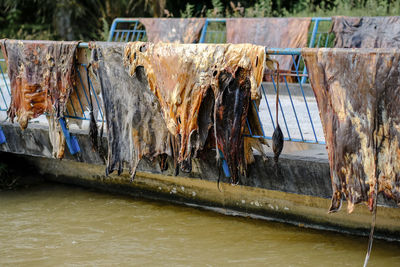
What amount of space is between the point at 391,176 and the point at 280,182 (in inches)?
46.7

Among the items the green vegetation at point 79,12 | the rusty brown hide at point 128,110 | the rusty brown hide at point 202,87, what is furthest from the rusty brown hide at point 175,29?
the green vegetation at point 79,12

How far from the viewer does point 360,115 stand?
4.02 metres

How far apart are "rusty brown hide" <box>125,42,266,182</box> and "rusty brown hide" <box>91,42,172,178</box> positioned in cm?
15

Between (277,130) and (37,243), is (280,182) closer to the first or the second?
(277,130)

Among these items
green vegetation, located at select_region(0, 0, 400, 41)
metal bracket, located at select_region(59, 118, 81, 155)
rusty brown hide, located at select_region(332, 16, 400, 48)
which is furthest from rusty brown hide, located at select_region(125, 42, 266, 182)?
green vegetation, located at select_region(0, 0, 400, 41)

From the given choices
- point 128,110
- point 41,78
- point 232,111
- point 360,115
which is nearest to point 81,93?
point 41,78

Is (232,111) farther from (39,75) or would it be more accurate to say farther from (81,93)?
(39,75)

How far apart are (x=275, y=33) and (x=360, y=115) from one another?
15.1 ft

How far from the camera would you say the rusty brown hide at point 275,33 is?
8258 mm

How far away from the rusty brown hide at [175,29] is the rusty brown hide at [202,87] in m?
4.12

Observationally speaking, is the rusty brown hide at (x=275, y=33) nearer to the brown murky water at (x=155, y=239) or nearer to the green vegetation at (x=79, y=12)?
the brown murky water at (x=155, y=239)

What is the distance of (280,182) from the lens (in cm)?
500

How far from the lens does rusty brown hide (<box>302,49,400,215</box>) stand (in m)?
3.87

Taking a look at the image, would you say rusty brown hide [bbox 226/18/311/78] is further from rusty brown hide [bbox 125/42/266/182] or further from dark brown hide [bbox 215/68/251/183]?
dark brown hide [bbox 215/68/251/183]
